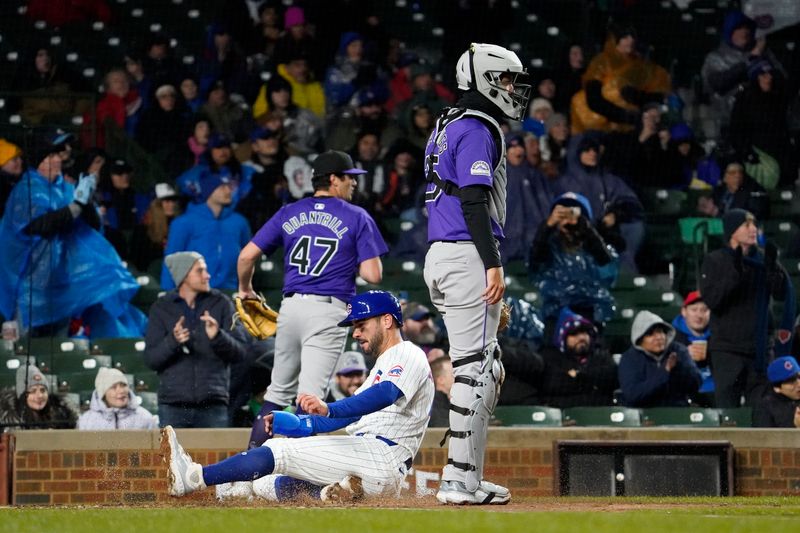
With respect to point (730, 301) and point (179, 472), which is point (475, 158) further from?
point (730, 301)

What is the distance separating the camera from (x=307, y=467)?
710cm

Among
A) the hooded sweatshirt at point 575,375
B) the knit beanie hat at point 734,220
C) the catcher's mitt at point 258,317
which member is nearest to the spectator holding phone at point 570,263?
the hooded sweatshirt at point 575,375

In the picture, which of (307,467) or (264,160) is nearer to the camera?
(307,467)

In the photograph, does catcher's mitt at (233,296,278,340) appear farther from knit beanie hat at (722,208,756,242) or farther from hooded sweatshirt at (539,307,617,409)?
knit beanie hat at (722,208,756,242)

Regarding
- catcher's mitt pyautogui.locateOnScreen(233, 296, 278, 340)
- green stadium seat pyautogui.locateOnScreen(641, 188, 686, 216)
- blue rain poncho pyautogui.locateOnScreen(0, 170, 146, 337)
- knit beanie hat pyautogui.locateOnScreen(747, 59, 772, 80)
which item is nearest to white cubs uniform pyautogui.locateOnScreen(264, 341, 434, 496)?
catcher's mitt pyautogui.locateOnScreen(233, 296, 278, 340)

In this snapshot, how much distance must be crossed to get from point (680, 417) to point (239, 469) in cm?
488

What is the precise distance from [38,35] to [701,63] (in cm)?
715

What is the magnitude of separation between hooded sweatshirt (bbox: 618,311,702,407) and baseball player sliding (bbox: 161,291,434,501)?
415 centimetres

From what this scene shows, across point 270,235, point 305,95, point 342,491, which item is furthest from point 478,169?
point 305,95

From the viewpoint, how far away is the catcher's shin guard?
694 cm

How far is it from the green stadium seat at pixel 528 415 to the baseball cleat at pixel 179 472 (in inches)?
168

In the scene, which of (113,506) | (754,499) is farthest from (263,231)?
(754,499)

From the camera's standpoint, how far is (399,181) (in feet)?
47.9

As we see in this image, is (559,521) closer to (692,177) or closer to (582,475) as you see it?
(582,475)
